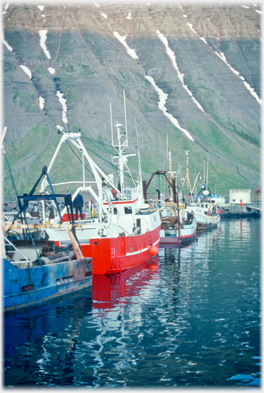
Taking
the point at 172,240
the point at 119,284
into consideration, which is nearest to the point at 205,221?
the point at 172,240

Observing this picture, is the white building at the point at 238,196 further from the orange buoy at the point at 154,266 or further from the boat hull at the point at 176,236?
the orange buoy at the point at 154,266

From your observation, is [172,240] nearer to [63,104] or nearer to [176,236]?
[176,236]

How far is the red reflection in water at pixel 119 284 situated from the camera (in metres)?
25.8

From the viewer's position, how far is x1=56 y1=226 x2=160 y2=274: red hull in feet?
102

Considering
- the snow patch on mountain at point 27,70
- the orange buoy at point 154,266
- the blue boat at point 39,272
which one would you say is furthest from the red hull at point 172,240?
the snow patch on mountain at point 27,70

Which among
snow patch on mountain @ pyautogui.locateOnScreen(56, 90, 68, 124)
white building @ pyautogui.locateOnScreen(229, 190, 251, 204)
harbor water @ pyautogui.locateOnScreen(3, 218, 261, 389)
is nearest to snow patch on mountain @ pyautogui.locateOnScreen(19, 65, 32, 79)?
snow patch on mountain @ pyautogui.locateOnScreen(56, 90, 68, 124)

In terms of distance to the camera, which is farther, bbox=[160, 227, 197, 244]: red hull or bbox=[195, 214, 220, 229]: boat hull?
bbox=[195, 214, 220, 229]: boat hull

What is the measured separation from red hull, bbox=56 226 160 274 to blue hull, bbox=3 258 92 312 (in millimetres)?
2073

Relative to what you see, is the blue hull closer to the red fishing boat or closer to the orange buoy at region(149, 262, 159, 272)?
the red fishing boat

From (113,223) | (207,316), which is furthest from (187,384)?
(113,223)

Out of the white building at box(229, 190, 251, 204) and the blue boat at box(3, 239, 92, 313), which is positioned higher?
the white building at box(229, 190, 251, 204)

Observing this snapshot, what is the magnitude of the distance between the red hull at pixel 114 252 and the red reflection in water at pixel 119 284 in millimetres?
540

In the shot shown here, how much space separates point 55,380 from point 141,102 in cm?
18406

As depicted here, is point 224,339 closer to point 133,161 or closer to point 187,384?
point 187,384
